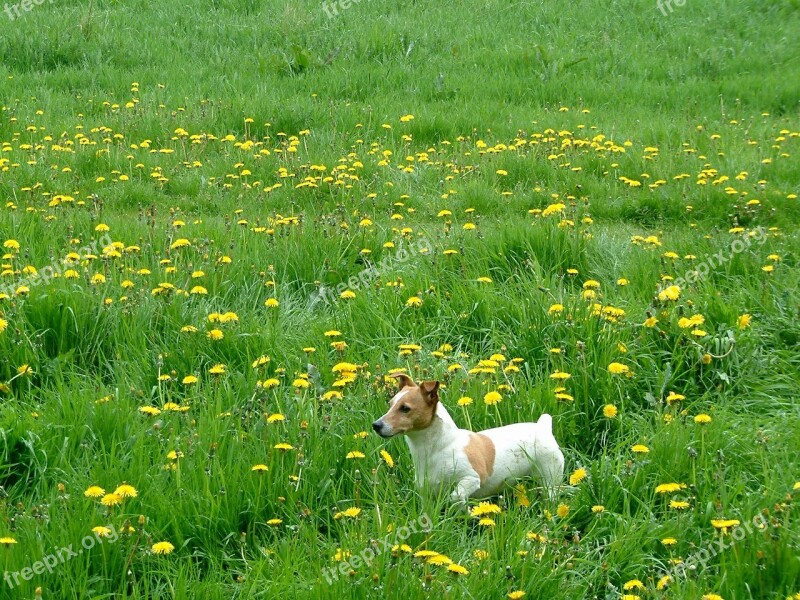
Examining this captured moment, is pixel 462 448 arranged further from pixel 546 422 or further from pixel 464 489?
pixel 546 422

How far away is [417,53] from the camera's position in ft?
37.7

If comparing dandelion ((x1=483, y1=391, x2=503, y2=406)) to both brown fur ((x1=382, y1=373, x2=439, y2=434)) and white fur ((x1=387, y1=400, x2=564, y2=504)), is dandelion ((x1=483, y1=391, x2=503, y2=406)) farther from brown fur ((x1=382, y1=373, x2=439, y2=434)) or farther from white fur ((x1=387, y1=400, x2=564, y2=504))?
brown fur ((x1=382, y1=373, x2=439, y2=434))

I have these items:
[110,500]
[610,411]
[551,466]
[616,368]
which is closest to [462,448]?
[551,466]

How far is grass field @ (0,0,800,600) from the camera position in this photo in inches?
125

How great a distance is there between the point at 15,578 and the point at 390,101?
7722 mm

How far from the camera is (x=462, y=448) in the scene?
3.61 m

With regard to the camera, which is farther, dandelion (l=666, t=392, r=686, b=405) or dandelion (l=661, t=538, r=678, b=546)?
dandelion (l=666, t=392, r=686, b=405)

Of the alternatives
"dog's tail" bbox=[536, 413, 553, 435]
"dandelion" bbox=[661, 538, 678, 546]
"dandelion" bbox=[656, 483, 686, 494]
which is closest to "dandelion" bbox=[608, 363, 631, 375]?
"dog's tail" bbox=[536, 413, 553, 435]

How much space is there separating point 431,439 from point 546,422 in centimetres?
51

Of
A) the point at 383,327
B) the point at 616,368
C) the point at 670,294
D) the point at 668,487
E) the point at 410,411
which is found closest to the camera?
the point at 668,487

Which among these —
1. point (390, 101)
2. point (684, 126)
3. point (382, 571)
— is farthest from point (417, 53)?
point (382, 571)

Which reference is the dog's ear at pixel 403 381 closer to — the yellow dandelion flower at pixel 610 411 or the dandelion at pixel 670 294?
the yellow dandelion flower at pixel 610 411

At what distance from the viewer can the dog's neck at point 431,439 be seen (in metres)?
3.59

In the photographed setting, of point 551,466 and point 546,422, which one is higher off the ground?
point 546,422
